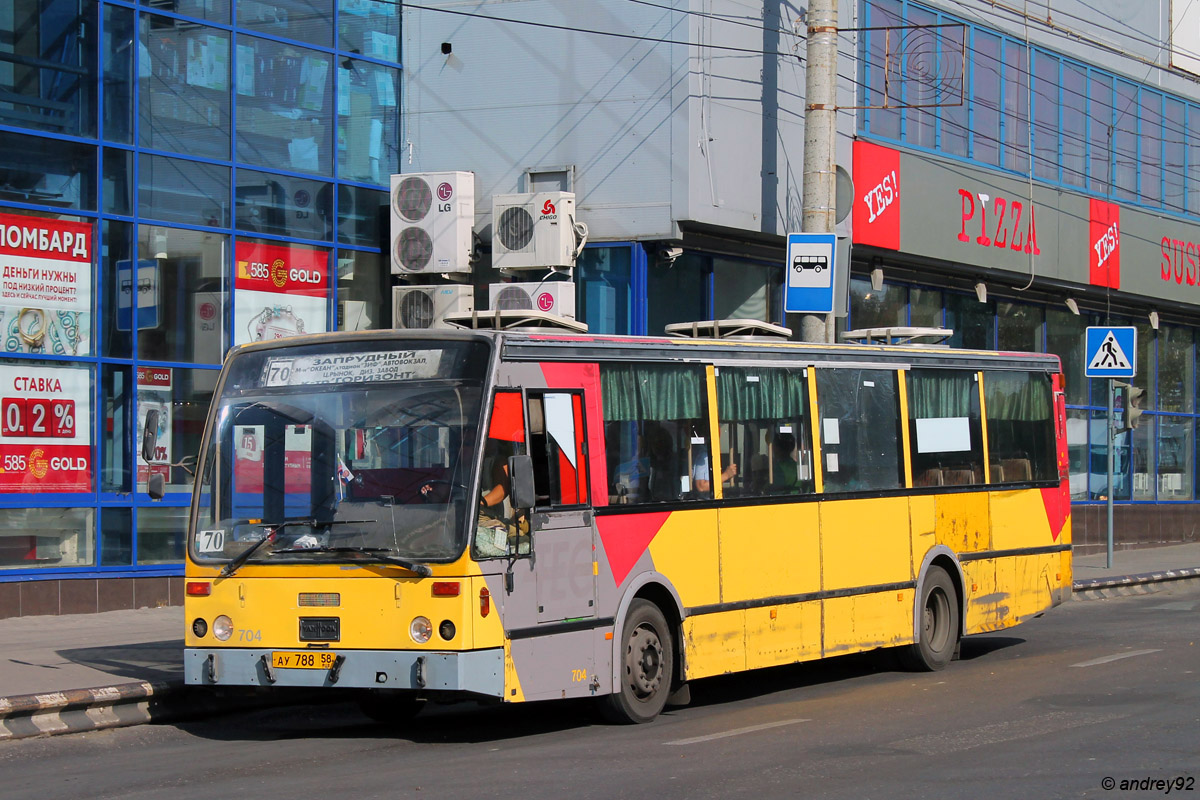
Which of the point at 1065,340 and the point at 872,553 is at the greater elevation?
the point at 1065,340

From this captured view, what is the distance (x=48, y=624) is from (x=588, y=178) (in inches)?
343

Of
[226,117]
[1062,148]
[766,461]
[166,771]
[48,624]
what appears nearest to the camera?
[166,771]

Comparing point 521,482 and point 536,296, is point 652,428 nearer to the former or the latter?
point 521,482

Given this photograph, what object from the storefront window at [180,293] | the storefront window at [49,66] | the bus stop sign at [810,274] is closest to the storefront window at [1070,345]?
the bus stop sign at [810,274]

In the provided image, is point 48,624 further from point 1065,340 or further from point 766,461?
point 1065,340

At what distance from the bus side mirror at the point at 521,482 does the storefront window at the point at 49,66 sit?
9132mm

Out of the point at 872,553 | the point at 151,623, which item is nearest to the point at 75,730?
the point at 151,623

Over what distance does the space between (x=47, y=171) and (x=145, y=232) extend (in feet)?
4.35

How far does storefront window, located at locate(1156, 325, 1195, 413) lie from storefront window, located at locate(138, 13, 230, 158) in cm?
2295

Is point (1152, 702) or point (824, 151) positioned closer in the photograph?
point (1152, 702)

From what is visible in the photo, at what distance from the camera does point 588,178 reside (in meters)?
19.9

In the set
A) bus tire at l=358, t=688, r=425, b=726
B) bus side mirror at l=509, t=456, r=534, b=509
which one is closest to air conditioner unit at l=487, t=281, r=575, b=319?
bus tire at l=358, t=688, r=425, b=726

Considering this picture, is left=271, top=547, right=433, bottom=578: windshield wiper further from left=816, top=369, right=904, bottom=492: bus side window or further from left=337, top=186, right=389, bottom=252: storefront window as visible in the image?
left=337, top=186, right=389, bottom=252: storefront window

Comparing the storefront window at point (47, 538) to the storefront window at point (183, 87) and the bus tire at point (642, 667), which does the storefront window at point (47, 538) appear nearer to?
the storefront window at point (183, 87)
